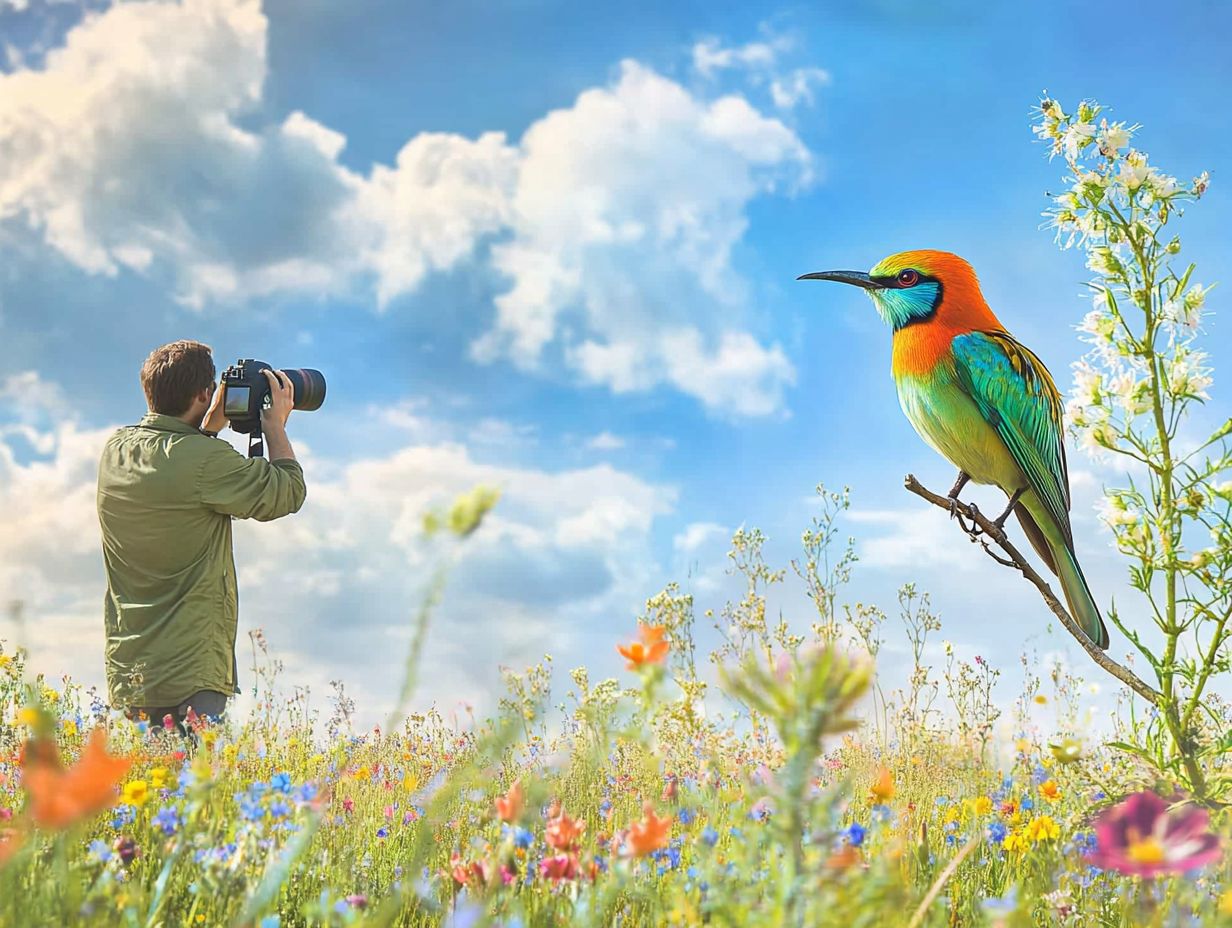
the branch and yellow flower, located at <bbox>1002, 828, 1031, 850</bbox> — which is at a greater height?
the branch

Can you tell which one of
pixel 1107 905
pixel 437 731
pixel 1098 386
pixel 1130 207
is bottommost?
pixel 1107 905

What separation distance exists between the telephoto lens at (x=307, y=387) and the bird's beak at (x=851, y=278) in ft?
8.85

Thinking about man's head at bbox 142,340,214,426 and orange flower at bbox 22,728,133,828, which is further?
man's head at bbox 142,340,214,426

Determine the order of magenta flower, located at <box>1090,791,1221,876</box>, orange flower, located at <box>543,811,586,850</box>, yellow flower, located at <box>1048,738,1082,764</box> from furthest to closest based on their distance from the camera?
1. yellow flower, located at <box>1048,738,1082,764</box>
2. orange flower, located at <box>543,811,586,850</box>
3. magenta flower, located at <box>1090,791,1221,876</box>

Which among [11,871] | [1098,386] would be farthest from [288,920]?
[1098,386]

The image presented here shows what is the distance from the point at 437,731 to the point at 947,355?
368 centimetres

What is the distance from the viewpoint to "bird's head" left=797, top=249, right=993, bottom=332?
498 cm

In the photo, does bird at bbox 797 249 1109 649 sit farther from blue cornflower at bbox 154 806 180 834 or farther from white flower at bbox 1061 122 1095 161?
blue cornflower at bbox 154 806 180 834

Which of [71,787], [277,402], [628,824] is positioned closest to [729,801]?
[628,824]

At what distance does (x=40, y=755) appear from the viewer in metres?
0.93

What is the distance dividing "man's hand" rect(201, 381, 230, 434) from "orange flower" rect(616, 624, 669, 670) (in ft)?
14.9

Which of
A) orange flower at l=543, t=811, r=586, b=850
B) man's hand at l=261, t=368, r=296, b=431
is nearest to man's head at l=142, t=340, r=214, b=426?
man's hand at l=261, t=368, r=296, b=431

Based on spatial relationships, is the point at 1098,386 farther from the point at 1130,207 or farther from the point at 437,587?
the point at 437,587

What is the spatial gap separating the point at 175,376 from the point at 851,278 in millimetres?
3486
